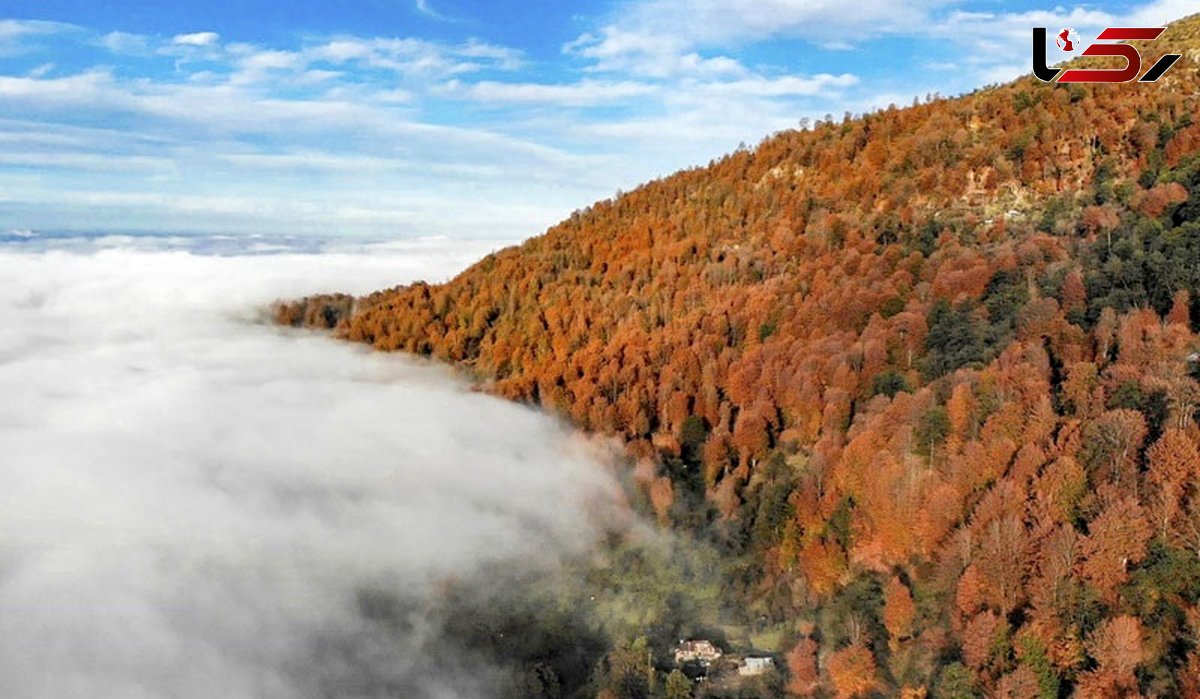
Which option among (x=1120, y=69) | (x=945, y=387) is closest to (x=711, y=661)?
(x=945, y=387)

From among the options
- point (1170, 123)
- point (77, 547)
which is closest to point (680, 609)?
point (77, 547)

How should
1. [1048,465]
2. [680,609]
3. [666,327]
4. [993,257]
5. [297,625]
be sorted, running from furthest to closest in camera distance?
1. [666,327]
2. [993,257]
3. [297,625]
4. [680,609]
5. [1048,465]

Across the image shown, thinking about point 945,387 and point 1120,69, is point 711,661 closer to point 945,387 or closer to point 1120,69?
point 945,387

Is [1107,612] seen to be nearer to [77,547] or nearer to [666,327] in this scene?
[666,327]

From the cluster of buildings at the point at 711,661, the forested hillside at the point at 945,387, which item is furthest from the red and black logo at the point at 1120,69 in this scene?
the cluster of buildings at the point at 711,661

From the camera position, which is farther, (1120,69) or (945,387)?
(1120,69)

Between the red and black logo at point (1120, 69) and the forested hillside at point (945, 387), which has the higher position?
the red and black logo at point (1120, 69)

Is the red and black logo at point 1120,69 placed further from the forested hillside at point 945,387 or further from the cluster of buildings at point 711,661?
the cluster of buildings at point 711,661

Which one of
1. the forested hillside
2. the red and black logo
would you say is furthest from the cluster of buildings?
the red and black logo
